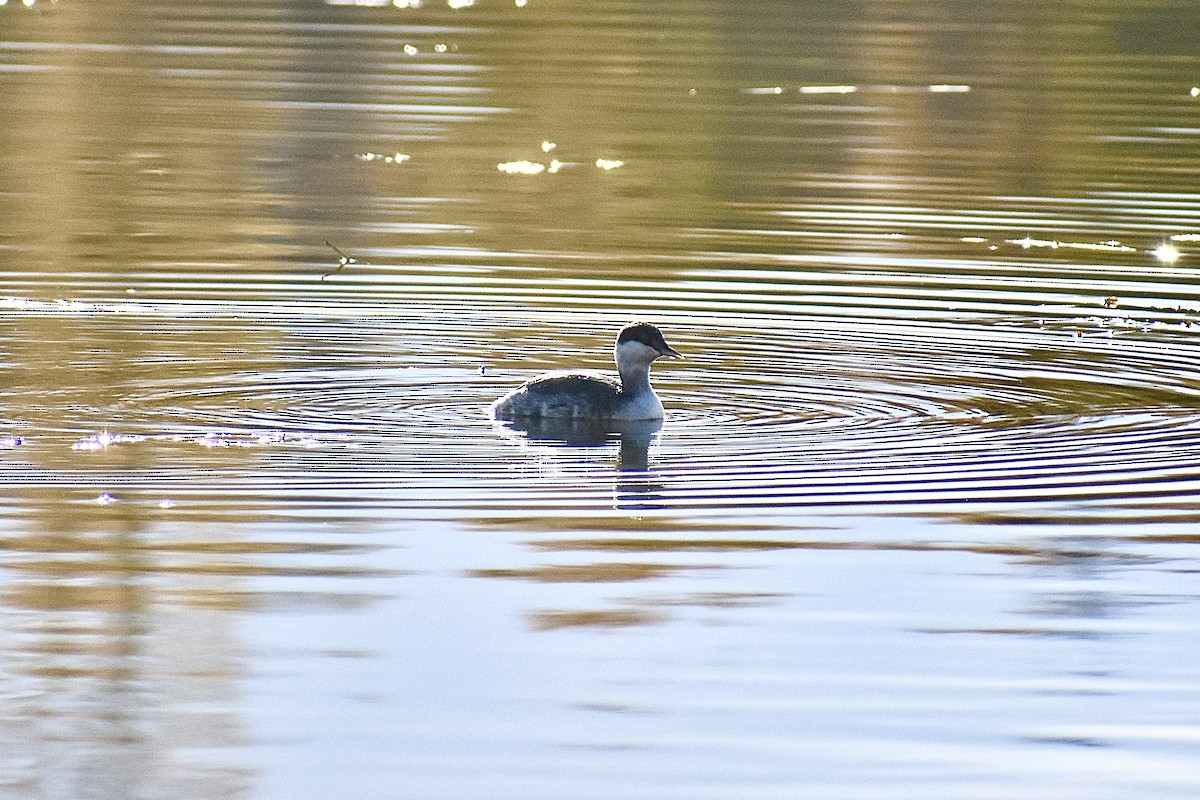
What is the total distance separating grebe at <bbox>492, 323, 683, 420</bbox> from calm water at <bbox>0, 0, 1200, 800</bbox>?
0.26m

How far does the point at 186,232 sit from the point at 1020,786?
1418cm

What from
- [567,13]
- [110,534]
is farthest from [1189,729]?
[567,13]

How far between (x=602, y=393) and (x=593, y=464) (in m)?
1.09

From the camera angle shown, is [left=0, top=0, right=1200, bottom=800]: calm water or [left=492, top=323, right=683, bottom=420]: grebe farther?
[left=492, top=323, right=683, bottom=420]: grebe

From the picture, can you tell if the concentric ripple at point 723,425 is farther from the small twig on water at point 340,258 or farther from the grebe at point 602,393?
the small twig on water at point 340,258

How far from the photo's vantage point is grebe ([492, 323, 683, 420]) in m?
13.7

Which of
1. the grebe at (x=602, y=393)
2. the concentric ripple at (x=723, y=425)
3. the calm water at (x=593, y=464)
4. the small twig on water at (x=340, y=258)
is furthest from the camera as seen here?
the small twig on water at (x=340, y=258)

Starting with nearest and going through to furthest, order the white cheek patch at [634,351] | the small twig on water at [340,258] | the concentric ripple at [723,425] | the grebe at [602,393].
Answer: the concentric ripple at [723,425] → the grebe at [602,393] → the white cheek patch at [634,351] → the small twig on water at [340,258]

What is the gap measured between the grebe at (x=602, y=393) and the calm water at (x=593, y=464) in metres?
0.26

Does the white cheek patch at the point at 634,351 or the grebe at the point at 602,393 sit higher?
the white cheek patch at the point at 634,351

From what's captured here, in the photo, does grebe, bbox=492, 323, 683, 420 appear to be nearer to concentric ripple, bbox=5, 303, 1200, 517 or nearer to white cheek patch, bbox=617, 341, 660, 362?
white cheek patch, bbox=617, 341, 660, 362

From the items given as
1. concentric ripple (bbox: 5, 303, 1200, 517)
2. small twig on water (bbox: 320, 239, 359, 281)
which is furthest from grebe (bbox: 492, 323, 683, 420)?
small twig on water (bbox: 320, 239, 359, 281)

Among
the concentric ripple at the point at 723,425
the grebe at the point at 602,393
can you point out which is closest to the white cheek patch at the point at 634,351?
the grebe at the point at 602,393

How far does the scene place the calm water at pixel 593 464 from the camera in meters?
8.08
